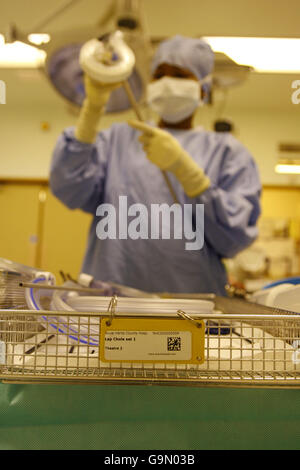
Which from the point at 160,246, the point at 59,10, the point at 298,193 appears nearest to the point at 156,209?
the point at 160,246

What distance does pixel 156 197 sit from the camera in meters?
0.81

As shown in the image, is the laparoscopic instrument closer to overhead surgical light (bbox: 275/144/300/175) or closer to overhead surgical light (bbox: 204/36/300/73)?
overhead surgical light (bbox: 204/36/300/73)

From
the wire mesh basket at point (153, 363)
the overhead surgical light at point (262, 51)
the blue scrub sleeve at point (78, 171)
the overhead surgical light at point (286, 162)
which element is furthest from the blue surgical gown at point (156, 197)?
the overhead surgical light at point (286, 162)

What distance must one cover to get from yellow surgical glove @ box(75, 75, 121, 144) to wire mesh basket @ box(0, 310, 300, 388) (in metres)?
0.47

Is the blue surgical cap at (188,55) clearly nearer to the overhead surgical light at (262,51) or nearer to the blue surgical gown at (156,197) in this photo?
the overhead surgical light at (262,51)

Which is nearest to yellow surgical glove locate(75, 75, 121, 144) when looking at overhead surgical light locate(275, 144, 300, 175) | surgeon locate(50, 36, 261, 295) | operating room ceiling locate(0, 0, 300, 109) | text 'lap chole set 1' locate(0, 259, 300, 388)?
surgeon locate(50, 36, 261, 295)

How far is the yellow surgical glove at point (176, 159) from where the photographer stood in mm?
734

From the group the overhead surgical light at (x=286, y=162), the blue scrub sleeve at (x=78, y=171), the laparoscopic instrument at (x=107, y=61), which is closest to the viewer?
the laparoscopic instrument at (x=107, y=61)

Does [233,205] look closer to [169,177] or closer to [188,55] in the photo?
[169,177]

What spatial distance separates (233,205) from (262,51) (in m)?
0.30

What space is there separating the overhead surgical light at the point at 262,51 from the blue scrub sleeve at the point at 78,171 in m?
0.35

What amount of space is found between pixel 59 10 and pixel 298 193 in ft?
8.85

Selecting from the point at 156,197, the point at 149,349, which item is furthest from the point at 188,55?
the point at 149,349
